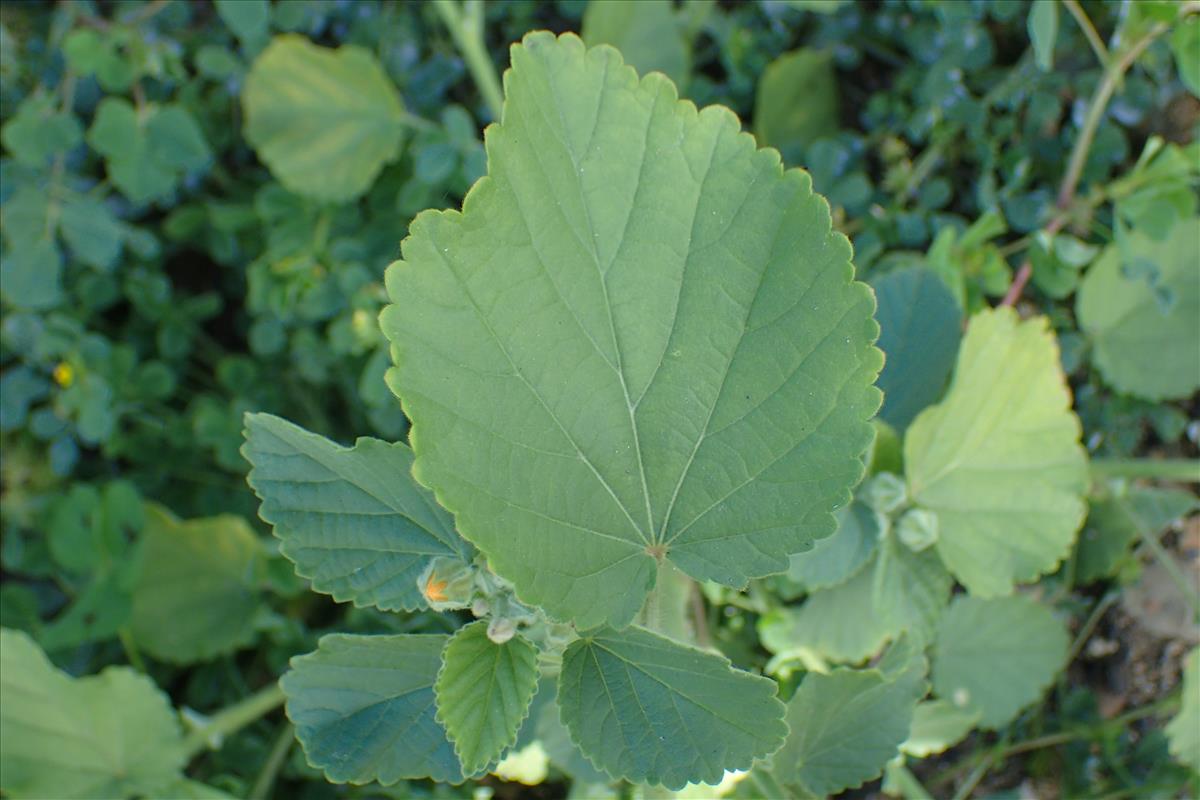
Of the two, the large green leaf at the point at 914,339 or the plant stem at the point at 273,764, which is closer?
the large green leaf at the point at 914,339

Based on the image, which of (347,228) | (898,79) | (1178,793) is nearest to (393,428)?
(347,228)

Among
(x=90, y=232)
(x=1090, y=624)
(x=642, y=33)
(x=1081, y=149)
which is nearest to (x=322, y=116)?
(x=90, y=232)

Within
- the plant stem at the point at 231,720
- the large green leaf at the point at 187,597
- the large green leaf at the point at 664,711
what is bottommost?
the plant stem at the point at 231,720

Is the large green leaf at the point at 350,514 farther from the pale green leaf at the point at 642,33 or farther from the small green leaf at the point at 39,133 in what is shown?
the small green leaf at the point at 39,133

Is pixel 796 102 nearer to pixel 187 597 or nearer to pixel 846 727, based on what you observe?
pixel 846 727

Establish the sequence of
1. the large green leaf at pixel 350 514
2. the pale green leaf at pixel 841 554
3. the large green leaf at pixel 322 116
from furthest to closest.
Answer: the large green leaf at pixel 322 116
the pale green leaf at pixel 841 554
the large green leaf at pixel 350 514

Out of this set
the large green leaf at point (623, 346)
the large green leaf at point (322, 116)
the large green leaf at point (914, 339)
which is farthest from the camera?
the large green leaf at point (322, 116)

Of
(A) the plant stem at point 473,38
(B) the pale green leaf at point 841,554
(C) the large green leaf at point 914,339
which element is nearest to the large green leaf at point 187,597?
(A) the plant stem at point 473,38
